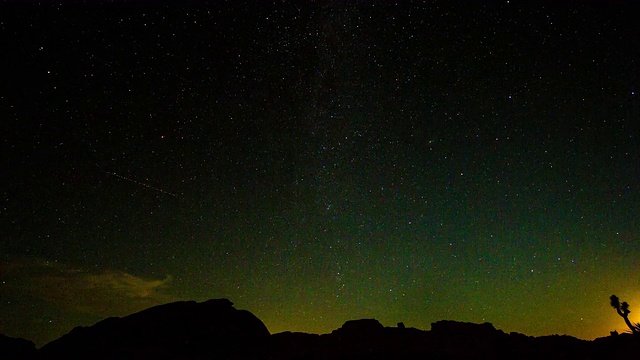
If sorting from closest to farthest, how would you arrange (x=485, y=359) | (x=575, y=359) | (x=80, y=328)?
(x=485, y=359)
(x=575, y=359)
(x=80, y=328)

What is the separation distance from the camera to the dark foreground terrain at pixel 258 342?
22.7 m

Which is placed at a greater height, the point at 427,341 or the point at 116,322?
the point at 116,322

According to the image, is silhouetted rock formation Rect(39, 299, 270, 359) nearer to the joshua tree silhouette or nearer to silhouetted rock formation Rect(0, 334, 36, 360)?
silhouetted rock formation Rect(0, 334, 36, 360)

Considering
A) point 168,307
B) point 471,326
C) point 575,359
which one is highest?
point 168,307

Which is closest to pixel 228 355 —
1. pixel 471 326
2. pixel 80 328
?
pixel 80 328

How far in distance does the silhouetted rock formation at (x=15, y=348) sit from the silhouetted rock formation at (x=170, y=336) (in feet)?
5.07

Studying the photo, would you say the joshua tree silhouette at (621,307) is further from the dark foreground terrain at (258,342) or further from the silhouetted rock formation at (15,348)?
the silhouetted rock formation at (15,348)

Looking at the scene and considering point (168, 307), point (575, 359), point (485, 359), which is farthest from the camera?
point (168, 307)

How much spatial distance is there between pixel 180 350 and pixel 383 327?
42.9 ft

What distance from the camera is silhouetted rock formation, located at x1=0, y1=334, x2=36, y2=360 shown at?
78.7 feet

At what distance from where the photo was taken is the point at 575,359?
22.8 m

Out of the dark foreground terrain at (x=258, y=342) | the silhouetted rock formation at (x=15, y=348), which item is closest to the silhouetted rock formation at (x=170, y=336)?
the dark foreground terrain at (x=258, y=342)

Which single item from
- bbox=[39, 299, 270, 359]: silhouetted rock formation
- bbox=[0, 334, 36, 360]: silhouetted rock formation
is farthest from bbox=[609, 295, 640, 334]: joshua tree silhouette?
bbox=[0, 334, 36, 360]: silhouetted rock formation

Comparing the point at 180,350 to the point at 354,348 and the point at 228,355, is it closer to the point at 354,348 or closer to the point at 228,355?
the point at 228,355
